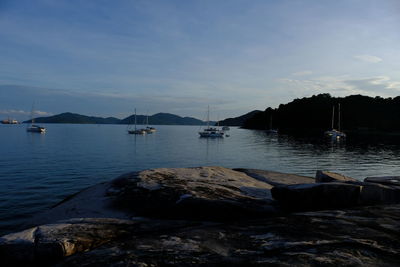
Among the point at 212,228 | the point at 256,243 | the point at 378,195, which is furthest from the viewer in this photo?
the point at 378,195

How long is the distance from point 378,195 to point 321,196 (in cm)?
222

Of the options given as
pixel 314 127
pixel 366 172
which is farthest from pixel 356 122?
pixel 366 172

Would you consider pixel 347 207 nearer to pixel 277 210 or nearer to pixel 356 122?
pixel 277 210

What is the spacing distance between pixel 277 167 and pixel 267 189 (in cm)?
2738

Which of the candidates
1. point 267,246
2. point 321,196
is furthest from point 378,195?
point 267,246

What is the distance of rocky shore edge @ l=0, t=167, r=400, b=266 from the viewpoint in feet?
15.9

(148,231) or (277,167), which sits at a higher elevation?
(148,231)

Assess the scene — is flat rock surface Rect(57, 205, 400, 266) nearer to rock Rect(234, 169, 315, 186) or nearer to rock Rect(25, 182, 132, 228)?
rock Rect(25, 182, 132, 228)

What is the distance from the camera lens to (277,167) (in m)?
37.2

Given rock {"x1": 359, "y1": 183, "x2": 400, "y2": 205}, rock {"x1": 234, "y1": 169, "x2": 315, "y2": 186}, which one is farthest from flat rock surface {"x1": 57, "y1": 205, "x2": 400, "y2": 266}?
rock {"x1": 234, "y1": 169, "x2": 315, "y2": 186}

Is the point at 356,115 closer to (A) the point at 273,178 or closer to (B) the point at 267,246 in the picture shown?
(A) the point at 273,178

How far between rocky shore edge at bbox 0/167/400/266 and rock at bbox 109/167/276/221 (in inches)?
1.3

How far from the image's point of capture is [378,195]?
29.9ft

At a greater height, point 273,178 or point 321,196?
point 321,196
